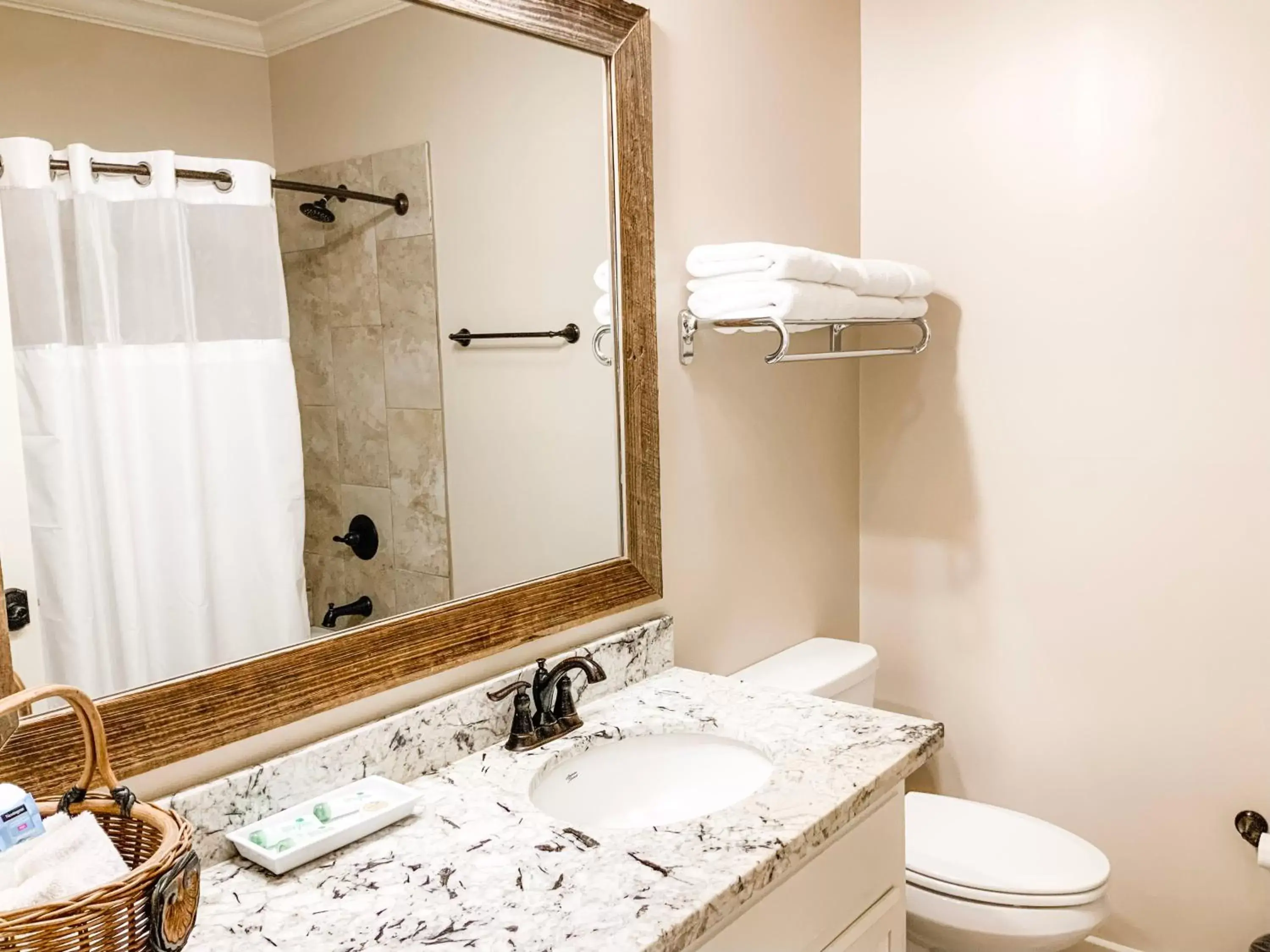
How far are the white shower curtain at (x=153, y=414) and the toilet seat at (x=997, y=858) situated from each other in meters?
1.13

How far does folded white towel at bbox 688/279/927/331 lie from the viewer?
1714mm

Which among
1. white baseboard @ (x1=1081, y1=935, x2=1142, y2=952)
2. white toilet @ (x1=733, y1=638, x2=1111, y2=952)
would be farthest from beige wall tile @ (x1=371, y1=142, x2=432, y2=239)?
white baseboard @ (x1=1081, y1=935, x2=1142, y2=952)

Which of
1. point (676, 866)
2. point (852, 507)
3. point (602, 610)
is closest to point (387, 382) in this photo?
point (602, 610)

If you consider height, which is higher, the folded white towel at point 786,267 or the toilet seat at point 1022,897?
the folded white towel at point 786,267

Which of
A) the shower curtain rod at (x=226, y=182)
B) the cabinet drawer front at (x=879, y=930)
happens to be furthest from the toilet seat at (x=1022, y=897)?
the shower curtain rod at (x=226, y=182)

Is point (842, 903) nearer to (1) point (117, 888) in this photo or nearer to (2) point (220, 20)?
(1) point (117, 888)

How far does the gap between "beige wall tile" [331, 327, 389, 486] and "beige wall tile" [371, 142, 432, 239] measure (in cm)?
14

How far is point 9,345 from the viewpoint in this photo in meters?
1.03

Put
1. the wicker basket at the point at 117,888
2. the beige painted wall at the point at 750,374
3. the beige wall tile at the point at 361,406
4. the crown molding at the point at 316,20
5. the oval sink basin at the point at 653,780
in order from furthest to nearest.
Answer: the beige painted wall at the point at 750,374 < the oval sink basin at the point at 653,780 < the beige wall tile at the point at 361,406 < the crown molding at the point at 316,20 < the wicker basket at the point at 117,888

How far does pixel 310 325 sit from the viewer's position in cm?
127

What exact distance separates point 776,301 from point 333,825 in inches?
41.5

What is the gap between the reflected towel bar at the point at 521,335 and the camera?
4.80 feet

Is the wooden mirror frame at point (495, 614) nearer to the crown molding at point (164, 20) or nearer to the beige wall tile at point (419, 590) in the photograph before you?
the beige wall tile at point (419, 590)

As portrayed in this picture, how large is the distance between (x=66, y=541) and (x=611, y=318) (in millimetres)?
889
